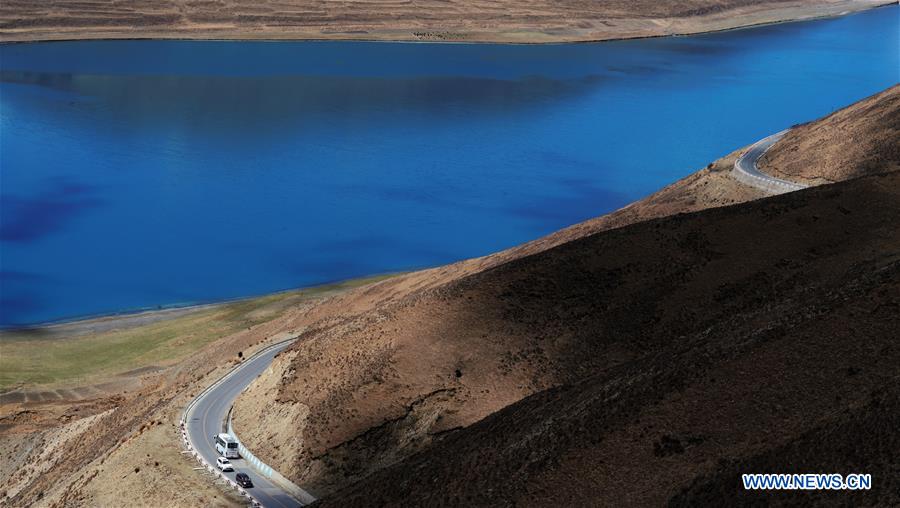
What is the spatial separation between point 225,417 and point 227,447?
4074mm

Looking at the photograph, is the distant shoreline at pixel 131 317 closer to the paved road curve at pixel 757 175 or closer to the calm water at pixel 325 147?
the calm water at pixel 325 147

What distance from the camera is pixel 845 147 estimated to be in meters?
65.8

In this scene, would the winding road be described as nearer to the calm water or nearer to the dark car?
the dark car

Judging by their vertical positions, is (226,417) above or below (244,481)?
below

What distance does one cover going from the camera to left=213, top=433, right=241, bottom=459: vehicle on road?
119 ft

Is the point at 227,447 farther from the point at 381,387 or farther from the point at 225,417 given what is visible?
the point at 381,387

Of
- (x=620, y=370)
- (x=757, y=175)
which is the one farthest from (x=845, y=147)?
(x=620, y=370)

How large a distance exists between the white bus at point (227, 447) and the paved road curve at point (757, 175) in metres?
36.2

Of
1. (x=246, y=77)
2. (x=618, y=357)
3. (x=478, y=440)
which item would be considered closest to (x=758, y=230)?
(x=618, y=357)

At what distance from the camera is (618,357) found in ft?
120

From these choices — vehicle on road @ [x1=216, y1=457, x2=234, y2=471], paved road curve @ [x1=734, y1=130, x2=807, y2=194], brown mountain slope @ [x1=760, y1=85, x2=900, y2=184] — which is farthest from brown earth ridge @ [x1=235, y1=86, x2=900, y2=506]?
brown mountain slope @ [x1=760, y1=85, x2=900, y2=184]

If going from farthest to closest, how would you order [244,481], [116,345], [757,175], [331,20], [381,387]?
[331,20] → [757,175] → [116,345] → [381,387] → [244,481]

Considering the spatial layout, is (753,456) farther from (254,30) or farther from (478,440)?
(254,30)

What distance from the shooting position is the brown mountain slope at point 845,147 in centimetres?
6256
